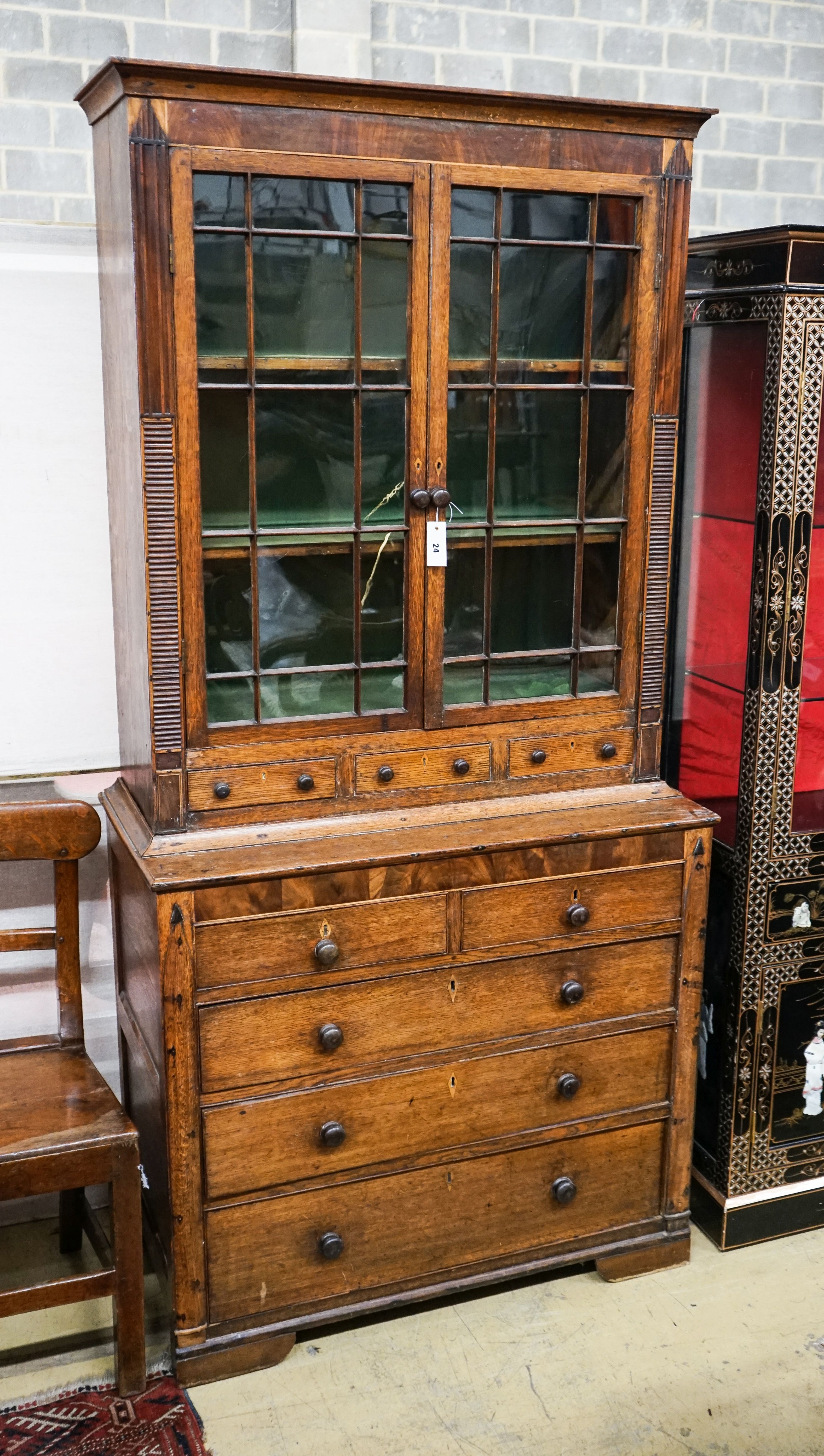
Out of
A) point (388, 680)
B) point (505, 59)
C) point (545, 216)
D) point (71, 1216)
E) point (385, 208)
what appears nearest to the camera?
point (385, 208)

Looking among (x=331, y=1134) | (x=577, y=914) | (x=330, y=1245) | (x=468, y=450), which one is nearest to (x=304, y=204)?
(x=468, y=450)

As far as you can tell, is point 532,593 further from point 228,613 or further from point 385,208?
point 385,208

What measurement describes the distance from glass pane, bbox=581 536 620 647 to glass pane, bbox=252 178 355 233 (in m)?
0.78

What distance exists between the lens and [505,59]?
9.57ft

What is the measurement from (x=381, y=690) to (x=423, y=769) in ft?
0.58

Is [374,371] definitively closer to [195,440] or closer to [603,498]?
[195,440]

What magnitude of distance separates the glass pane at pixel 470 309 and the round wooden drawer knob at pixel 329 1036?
1.24 m

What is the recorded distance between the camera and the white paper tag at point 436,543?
241 cm

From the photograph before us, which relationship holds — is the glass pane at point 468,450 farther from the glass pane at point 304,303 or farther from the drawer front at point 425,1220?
the drawer front at point 425,1220

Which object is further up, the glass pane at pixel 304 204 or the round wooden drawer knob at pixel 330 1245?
the glass pane at pixel 304 204

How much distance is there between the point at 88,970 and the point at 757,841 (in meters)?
1.53

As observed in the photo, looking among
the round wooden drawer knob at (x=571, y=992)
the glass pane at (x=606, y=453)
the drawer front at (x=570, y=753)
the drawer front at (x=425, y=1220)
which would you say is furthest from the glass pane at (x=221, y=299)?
the drawer front at (x=425, y=1220)

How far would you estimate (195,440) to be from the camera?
87.1 inches

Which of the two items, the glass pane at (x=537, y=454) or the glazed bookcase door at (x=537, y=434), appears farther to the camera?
the glass pane at (x=537, y=454)
